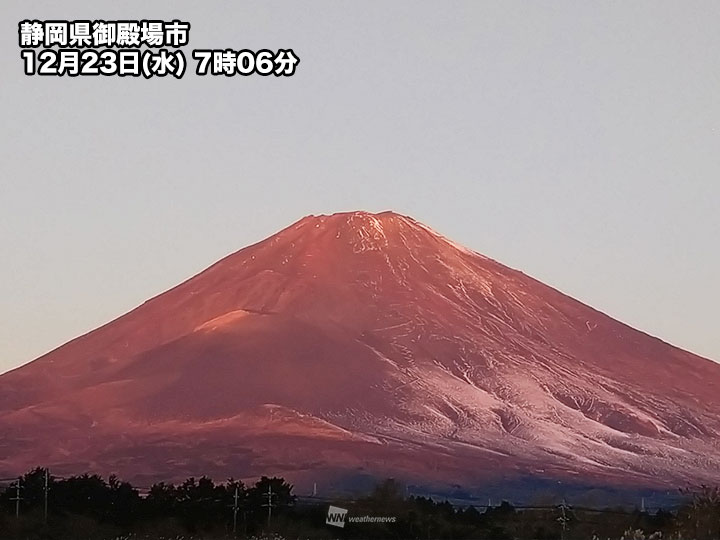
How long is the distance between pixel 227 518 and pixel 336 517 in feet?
10.7

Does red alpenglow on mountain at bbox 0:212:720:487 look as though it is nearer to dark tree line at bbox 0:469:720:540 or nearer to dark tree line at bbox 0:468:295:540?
dark tree line at bbox 0:469:720:540

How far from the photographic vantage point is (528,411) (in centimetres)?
10619

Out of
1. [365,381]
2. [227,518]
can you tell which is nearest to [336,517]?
[227,518]

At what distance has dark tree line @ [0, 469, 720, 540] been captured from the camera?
3284cm

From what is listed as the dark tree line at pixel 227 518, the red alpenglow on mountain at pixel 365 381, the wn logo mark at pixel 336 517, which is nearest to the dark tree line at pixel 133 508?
the dark tree line at pixel 227 518

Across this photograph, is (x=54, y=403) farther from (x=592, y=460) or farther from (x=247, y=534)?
(x=247, y=534)

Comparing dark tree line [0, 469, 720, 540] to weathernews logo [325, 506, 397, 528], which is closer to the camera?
dark tree line [0, 469, 720, 540]

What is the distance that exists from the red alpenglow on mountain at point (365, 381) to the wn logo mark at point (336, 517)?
4717 cm

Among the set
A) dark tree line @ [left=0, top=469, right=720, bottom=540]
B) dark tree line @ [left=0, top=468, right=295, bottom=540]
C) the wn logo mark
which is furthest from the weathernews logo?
dark tree line @ [left=0, top=468, right=295, bottom=540]

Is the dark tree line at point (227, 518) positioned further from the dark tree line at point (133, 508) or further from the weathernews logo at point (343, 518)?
the weathernews logo at point (343, 518)

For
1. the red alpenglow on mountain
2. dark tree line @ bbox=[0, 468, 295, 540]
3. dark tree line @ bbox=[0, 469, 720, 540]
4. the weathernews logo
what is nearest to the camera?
dark tree line @ bbox=[0, 469, 720, 540]

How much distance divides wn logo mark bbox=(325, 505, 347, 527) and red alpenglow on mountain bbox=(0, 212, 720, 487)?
155ft

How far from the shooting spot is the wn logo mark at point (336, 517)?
3676cm

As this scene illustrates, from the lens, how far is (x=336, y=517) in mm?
37969
